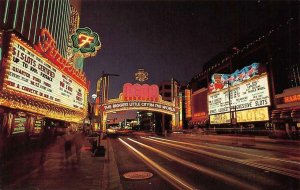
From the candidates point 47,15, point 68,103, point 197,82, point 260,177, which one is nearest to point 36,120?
point 68,103

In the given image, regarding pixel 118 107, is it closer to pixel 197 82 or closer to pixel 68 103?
pixel 197 82

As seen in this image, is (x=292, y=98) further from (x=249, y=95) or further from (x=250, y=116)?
(x=250, y=116)

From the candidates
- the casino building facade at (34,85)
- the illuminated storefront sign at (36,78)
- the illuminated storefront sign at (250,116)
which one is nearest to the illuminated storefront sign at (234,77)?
the illuminated storefront sign at (250,116)

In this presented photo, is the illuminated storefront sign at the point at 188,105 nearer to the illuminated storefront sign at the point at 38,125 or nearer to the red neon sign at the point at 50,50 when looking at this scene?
the illuminated storefront sign at the point at 38,125

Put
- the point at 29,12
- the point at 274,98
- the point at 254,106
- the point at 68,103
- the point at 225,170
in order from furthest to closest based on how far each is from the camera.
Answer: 1. the point at 29,12
2. the point at 254,106
3. the point at 274,98
4. the point at 68,103
5. the point at 225,170

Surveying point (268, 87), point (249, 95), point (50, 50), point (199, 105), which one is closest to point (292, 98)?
point (268, 87)

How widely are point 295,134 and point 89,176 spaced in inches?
993

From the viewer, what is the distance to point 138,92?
50.4m

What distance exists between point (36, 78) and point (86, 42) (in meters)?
7.08

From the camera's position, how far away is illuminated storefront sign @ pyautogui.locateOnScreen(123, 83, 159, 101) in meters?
50.2

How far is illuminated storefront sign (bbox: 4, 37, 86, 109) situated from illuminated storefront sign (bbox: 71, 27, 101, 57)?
2.69 metres

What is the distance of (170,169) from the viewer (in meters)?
9.93

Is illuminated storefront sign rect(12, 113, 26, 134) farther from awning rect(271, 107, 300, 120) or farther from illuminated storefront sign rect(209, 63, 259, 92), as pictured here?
illuminated storefront sign rect(209, 63, 259, 92)

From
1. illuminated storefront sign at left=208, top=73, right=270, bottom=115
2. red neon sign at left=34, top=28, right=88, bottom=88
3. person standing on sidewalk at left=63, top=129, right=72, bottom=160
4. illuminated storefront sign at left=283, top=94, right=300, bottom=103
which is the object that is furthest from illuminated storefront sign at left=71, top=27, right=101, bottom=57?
illuminated storefront sign at left=283, top=94, right=300, bottom=103
